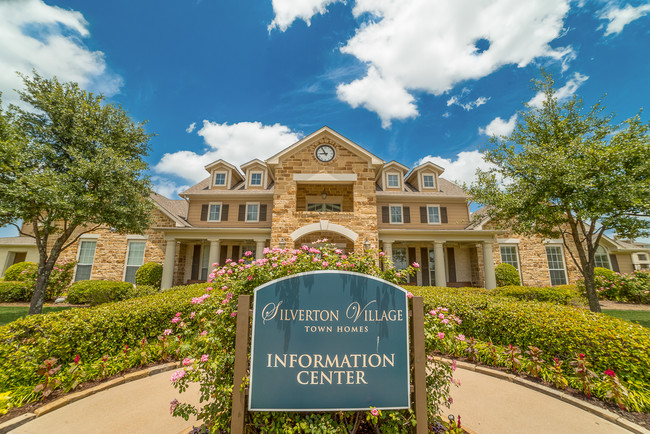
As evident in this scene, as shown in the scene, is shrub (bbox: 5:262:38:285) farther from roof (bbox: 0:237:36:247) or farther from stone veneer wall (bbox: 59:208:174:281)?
roof (bbox: 0:237:36:247)

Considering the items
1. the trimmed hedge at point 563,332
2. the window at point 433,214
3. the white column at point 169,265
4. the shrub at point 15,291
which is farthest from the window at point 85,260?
the window at point 433,214

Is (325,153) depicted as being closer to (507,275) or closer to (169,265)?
(169,265)

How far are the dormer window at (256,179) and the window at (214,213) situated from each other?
2.64 meters

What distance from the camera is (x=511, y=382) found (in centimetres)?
447

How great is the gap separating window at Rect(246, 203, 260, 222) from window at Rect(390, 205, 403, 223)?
8.82 m

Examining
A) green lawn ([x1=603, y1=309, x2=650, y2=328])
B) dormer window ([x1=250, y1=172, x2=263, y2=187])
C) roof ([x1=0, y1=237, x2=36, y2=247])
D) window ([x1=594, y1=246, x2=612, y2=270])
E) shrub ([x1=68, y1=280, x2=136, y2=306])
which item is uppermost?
dormer window ([x1=250, y1=172, x2=263, y2=187])

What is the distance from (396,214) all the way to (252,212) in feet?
31.2

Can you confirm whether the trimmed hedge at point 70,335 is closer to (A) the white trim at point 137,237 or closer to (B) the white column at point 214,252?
(B) the white column at point 214,252

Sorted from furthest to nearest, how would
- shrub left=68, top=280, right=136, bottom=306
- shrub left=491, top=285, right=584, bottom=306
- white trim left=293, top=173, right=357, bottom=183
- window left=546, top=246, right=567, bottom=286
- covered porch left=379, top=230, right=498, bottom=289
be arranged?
window left=546, top=246, right=567, bottom=286, covered porch left=379, top=230, right=498, bottom=289, white trim left=293, top=173, right=357, bottom=183, shrub left=68, top=280, right=136, bottom=306, shrub left=491, top=285, right=584, bottom=306

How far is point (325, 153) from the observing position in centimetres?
1430

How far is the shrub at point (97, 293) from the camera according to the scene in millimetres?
11898

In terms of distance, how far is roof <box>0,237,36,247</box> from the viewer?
1811 centimetres

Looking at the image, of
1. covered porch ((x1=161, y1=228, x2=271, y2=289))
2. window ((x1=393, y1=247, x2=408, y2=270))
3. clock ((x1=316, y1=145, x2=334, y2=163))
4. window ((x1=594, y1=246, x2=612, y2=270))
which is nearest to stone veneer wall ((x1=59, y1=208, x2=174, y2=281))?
covered porch ((x1=161, y1=228, x2=271, y2=289))

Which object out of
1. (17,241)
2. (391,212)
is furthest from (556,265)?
(17,241)
